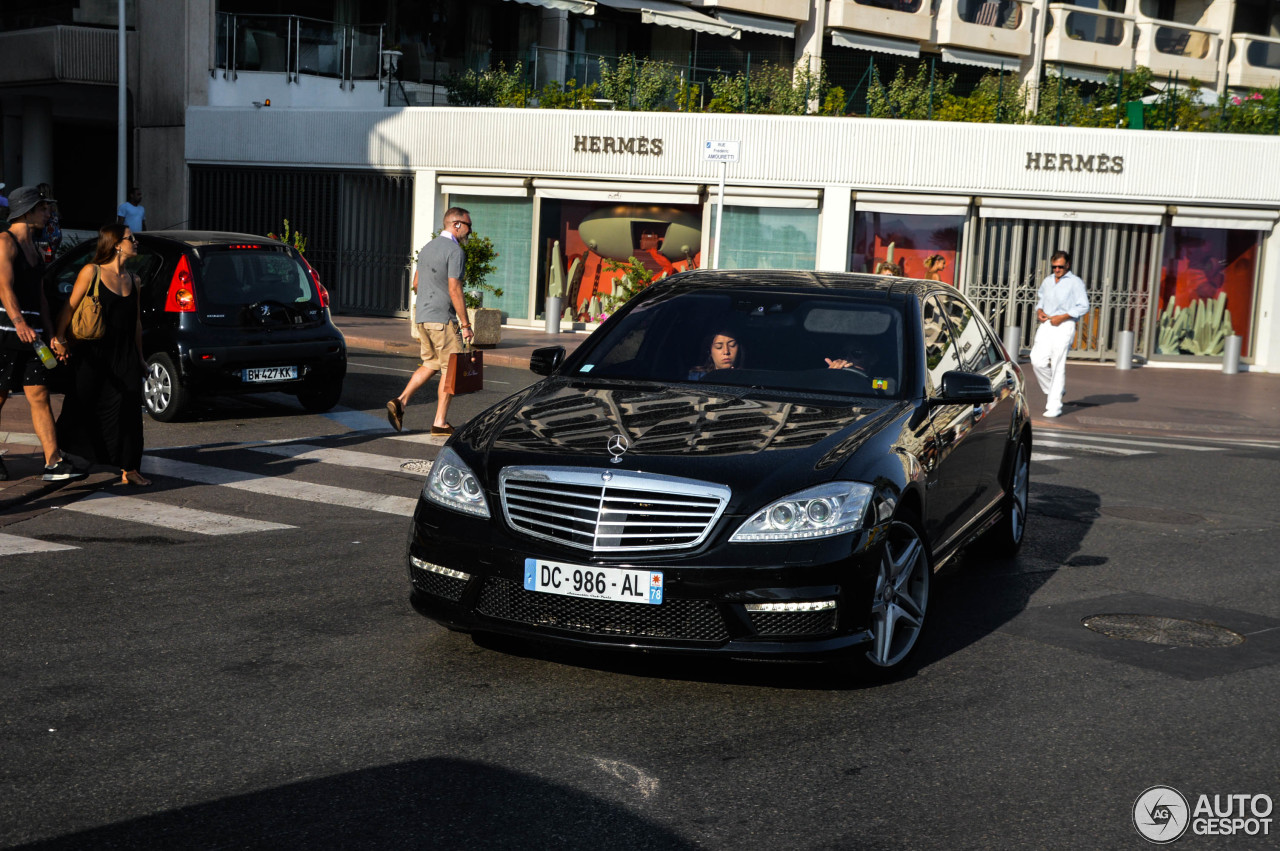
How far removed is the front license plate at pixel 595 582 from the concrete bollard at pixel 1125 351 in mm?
21839

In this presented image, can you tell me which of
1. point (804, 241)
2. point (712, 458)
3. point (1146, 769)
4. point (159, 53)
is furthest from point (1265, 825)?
point (159, 53)

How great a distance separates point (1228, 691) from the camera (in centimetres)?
569

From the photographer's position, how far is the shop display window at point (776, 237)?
86.4 ft

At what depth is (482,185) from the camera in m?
27.6

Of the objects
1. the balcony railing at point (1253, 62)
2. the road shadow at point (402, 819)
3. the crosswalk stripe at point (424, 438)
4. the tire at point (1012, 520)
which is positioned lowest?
the crosswalk stripe at point (424, 438)

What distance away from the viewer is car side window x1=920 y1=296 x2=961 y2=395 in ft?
21.6

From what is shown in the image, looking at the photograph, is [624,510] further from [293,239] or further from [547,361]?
[293,239]

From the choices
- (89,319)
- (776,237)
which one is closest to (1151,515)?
(89,319)

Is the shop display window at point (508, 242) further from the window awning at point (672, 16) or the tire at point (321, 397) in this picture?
the tire at point (321, 397)

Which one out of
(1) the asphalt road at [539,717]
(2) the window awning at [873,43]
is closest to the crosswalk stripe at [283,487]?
(1) the asphalt road at [539,717]

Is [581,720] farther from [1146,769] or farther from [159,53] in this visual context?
[159,53]

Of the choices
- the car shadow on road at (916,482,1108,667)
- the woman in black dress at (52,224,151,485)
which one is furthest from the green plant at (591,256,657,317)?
the woman in black dress at (52,224,151,485)

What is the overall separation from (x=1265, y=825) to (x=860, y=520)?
1.67 meters

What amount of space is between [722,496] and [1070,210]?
22.6 metres
